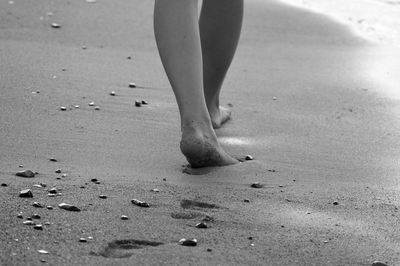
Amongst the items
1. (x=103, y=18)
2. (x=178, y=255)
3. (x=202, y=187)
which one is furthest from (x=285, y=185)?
(x=103, y=18)

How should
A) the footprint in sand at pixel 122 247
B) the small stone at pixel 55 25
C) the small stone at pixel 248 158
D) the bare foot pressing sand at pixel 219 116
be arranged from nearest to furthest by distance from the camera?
the footprint in sand at pixel 122 247 → the small stone at pixel 248 158 → the bare foot pressing sand at pixel 219 116 → the small stone at pixel 55 25

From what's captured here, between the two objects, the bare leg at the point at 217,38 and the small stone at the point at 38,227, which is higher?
the bare leg at the point at 217,38

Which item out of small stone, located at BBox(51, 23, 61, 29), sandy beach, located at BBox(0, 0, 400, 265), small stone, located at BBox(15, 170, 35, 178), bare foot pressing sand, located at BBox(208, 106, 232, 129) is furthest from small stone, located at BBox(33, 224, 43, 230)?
small stone, located at BBox(51, 23, 61, 29)

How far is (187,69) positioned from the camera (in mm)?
2754

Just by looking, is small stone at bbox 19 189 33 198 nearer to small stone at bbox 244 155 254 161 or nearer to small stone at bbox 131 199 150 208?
small stone at bbox 131 199 150 208

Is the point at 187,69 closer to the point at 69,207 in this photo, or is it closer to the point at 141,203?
the point at 141,203

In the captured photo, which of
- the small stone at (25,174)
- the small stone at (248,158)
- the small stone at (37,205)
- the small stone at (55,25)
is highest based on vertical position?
the small stone at (37,205)

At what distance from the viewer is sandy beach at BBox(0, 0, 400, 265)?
6.85 ft

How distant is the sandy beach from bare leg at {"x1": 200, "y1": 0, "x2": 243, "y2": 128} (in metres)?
0.17

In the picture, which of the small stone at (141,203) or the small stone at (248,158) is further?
the small stone at (248,158)

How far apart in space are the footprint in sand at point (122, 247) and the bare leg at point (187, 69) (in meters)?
0.68

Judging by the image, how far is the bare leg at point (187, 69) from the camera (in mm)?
2730

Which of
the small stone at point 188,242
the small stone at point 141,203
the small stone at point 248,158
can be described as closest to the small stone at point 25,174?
the small stone at point 141,203

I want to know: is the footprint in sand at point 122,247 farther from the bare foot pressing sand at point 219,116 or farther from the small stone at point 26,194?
the bare foot pressing sand at point 219,116
